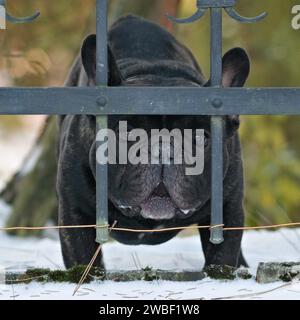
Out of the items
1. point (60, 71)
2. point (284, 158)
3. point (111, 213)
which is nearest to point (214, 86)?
point (111, 213)

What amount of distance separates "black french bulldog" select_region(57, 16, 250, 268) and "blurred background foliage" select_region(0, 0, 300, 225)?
3.60 meters

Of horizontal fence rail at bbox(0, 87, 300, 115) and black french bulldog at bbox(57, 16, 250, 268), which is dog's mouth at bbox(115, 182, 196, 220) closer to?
black french bulldog at bbox(57, 16, 250, 268)

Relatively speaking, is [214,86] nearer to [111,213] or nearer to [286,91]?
[286,91]

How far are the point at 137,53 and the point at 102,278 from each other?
1.60m

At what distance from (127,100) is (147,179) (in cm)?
49

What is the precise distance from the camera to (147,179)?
3092 mm

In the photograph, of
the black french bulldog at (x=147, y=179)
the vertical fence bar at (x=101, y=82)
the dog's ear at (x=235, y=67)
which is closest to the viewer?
the vertical fence bar at (x=101, y=82)

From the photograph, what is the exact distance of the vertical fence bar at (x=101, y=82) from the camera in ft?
8.76

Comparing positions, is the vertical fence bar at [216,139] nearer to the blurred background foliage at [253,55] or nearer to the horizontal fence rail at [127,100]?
the horizontal fence rail at [127,100]

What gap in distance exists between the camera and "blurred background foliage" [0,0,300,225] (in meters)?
7.64

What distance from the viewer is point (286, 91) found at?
2715mm

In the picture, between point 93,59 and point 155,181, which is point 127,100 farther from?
point 93,59

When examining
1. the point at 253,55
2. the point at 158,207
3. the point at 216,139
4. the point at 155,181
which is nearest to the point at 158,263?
the point at 158,207

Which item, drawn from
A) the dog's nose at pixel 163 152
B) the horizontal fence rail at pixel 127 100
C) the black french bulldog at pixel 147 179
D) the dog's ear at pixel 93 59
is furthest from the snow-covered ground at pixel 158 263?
the dog's ear at pixel 93 59
